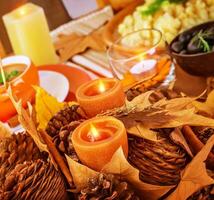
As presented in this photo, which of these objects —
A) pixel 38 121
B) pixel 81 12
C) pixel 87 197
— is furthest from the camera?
pixel 81 12

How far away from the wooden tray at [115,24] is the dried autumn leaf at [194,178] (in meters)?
0.53

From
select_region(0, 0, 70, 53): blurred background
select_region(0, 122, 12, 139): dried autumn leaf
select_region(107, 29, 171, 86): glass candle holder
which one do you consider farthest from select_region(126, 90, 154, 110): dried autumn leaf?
select_region(0, 0, 70, 53): blurred background

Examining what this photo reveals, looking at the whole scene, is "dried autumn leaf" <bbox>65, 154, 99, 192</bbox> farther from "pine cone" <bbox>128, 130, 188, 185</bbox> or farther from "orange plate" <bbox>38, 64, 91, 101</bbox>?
"orange plate" <bbox>38, 64, 91, 101</bbox>

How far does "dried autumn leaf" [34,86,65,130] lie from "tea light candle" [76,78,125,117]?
0.06 metres

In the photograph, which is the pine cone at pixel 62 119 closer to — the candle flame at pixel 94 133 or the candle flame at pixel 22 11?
the candle flame at pixel 94 133

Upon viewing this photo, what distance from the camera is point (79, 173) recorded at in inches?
14.7

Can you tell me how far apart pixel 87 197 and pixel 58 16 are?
1.05 m

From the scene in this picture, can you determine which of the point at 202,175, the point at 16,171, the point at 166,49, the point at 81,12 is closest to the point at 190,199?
the point at 202,175

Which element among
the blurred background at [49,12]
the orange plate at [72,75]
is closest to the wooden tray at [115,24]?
the orange plate at [72,75]

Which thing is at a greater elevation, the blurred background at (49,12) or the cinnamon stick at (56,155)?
the cinnamon stick at (56,155)

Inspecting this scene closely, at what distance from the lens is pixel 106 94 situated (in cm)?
44

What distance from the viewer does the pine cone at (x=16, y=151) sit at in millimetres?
394

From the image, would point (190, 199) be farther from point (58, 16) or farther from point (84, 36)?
point (58, 16)

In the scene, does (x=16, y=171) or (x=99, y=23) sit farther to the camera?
(x=99, y=23)
